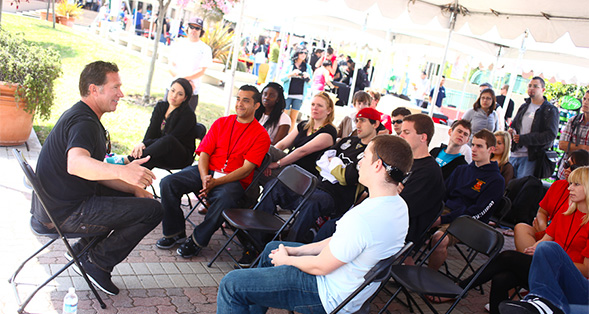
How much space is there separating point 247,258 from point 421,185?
5.35 feet

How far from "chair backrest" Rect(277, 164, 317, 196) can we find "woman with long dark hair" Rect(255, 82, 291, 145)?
1.47 meters

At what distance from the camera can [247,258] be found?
426 centimetres

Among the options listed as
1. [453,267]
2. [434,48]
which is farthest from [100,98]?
[434,48]

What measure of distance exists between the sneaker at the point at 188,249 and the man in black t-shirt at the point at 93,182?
0.83m

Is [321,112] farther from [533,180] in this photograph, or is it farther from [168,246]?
[533,180]

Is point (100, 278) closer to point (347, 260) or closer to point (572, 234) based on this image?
point (347, 260)

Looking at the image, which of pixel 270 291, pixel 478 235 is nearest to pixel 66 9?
pixel 478 235

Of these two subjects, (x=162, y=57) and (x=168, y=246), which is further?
(x=162, y=57)

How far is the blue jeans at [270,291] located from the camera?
2578 millimetres

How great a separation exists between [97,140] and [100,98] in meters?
0.34

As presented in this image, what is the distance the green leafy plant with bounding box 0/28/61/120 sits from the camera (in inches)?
229

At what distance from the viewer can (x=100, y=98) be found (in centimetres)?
326

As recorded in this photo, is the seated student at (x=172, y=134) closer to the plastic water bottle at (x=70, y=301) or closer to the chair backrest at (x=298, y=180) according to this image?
the chair backrest at (x=298, y=180)

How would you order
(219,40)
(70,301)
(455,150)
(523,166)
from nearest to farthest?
1. (70,301)
2. (455,150)
3. (523,166)
4. (219,40)
